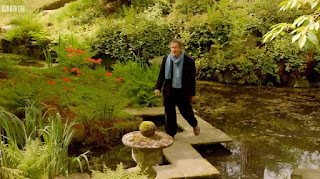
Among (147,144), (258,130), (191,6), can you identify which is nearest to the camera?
(147,144)

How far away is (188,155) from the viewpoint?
243 inches

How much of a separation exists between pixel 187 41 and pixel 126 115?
6091mm

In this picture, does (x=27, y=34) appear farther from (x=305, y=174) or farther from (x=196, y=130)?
(x=305, y=174)

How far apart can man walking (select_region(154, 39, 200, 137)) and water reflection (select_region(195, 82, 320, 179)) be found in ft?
2.85

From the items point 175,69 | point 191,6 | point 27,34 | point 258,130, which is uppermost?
point 191,6

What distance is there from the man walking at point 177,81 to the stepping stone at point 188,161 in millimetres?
488

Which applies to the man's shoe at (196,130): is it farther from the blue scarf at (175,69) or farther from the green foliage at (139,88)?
the green foliage at (139,88)

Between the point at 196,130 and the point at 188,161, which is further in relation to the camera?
the point at 196,130

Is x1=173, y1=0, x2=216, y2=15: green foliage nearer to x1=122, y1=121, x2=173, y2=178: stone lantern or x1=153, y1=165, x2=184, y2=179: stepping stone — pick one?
x1=153, y1=165, x2=184, y2=179: stepping stone

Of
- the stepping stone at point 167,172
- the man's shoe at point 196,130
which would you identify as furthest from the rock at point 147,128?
the man's shoe at point 196,130

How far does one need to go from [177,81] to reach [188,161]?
4.42 ft

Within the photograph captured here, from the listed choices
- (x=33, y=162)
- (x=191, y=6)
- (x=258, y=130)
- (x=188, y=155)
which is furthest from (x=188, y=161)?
(x=191, y=6)

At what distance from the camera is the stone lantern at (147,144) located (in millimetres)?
4566

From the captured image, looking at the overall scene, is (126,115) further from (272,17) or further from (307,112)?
(272,17)
